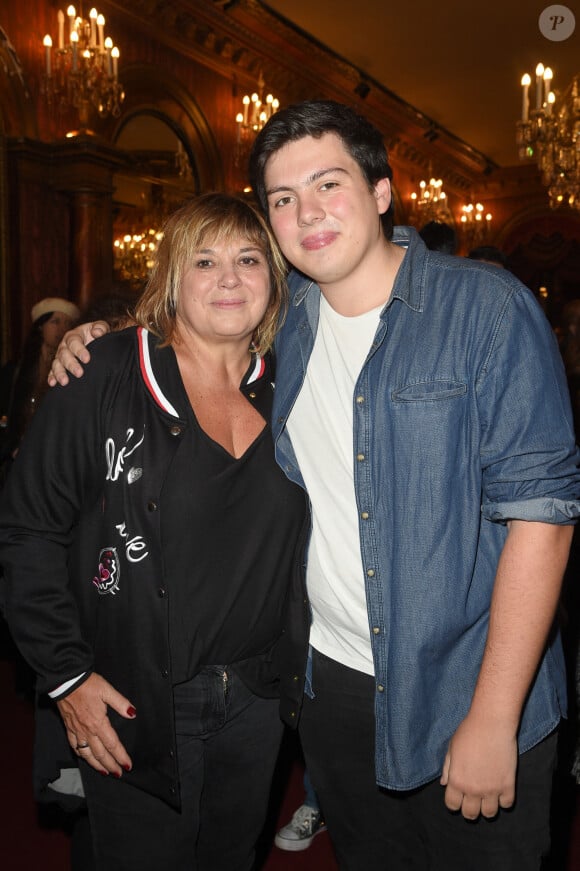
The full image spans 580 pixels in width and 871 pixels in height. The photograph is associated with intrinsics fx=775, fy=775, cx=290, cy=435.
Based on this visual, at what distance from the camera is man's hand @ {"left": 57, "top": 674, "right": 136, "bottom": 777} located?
1.70 metres

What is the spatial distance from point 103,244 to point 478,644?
558 cm

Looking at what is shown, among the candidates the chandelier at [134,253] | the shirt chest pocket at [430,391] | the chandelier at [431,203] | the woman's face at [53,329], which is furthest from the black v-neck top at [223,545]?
the chandelier at [431,203]

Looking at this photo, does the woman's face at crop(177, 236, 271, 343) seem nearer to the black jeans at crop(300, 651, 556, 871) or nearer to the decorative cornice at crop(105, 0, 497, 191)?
the black jeans at crop(300, 651, 556, 871)

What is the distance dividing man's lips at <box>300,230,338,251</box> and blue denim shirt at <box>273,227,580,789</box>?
165mm

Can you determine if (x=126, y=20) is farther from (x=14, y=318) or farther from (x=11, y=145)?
(x=14, y=318)

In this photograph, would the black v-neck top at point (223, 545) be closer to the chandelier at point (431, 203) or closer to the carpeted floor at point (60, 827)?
the carpeted floor at point (60, 827)

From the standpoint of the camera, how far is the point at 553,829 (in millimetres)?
2975

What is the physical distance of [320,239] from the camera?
5.39ft

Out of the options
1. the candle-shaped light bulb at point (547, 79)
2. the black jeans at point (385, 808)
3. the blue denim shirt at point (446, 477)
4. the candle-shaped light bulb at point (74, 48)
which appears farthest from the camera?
the candle-shaped light bulb at point (547, 79)

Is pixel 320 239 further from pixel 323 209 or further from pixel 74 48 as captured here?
pixel 74 48

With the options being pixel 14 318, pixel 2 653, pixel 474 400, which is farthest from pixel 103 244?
pixel 474 400

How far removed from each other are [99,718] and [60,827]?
1587 millimetres

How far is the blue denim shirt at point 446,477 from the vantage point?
1.42m

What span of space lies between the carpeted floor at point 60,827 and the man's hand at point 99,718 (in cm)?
134
